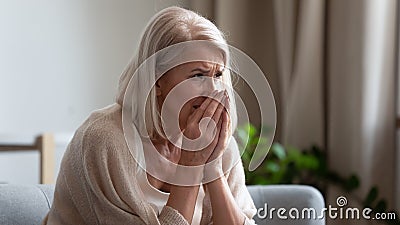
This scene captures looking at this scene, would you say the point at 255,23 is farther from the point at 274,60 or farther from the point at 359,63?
the point at 359,63

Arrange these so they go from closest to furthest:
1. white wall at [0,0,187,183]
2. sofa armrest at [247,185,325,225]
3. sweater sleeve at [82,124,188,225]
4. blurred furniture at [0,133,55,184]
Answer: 1. sweater sleeve at [82,124,188,225]
2. sofa armrest at [247,185,325,225]
3. blurred furniture at [0,133,55,184]
4. white wall at [0,0,187,183]

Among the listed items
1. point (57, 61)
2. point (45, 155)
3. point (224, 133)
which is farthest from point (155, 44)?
point (57, 61)

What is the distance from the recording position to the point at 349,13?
251 centimetres

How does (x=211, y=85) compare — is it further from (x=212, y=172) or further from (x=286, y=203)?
(x=286, y=203)

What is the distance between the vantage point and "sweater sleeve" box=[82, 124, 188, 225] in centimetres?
129

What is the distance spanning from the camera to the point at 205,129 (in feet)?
4.38

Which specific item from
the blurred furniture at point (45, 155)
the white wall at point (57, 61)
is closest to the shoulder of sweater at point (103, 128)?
the blurred furniture at point (45, 155)

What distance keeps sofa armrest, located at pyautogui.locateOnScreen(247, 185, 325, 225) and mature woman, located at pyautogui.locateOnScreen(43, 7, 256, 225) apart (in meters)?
0.31

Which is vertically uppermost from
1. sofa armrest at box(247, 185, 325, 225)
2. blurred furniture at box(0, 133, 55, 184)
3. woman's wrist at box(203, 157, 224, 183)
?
woman's wrist at box(203, 157, 224, 183)

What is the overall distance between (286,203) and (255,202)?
0.23ft

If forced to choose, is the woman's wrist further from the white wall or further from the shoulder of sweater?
the white wall

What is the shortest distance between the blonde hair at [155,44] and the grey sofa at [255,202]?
0.26m

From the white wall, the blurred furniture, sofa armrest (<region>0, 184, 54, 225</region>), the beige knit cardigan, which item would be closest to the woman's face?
the beige knit cardigan

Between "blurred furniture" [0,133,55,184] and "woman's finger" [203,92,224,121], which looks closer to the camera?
"woman's finger" [203,92,224,121]
